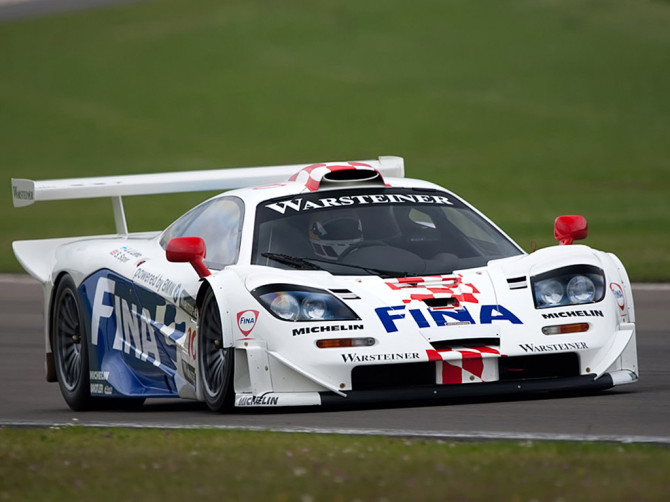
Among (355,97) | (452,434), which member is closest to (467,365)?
(452,434)

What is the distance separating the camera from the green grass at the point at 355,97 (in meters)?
33.1

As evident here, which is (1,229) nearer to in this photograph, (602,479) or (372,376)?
(372,376)

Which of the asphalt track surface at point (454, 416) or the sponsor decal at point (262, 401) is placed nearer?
the asphalt track surface at point (454, 416)

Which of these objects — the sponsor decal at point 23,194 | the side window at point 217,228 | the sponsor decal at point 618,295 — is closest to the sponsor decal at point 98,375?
the side window at point 217,228

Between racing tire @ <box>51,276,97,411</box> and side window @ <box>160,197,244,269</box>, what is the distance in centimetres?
77

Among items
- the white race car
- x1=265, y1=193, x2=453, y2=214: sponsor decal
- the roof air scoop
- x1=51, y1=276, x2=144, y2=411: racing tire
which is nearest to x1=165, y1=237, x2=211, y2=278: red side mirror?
the white race car

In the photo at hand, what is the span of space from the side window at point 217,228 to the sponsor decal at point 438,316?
116cm

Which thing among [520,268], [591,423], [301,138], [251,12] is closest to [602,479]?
[591,423]

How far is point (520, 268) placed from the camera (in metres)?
7.46

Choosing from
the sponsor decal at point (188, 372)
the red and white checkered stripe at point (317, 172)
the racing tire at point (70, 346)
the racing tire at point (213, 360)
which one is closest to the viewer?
the racing tire at point (213, 360)

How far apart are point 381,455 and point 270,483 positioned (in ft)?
2.03

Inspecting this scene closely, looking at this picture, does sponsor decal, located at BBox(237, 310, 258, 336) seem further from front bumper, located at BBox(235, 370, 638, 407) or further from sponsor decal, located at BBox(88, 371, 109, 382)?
sponsor decal, located at BBox(88, 371, 109, 382)

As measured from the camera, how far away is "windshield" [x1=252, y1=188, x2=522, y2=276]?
7625mm

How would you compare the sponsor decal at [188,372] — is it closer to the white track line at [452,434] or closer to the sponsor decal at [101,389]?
the white track line at [452,434]
